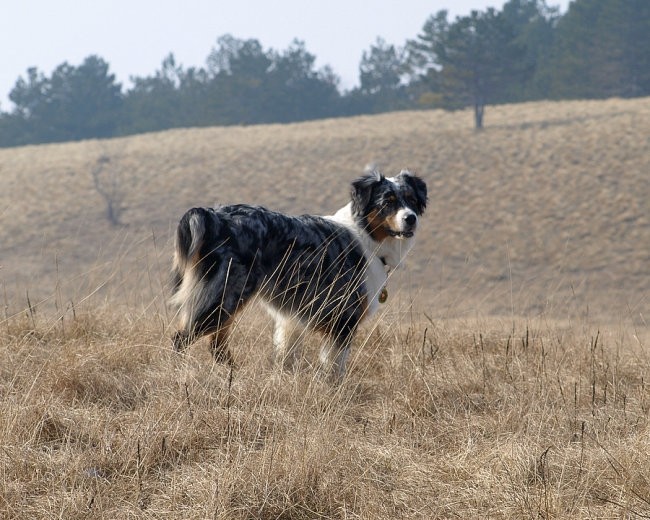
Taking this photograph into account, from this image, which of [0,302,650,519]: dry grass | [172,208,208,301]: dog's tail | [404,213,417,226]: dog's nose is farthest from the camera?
[404,213,417,226]: dog's nose

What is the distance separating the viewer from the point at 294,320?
561cm

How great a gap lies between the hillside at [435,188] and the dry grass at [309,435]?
14.0m

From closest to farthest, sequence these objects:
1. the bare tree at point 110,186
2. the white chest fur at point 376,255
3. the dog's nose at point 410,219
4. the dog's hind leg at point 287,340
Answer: the dog's hind leg at point 287,340, the dog's nose at point 410,219, the white chest fur at point 376,255, the bare tree at point 110,186

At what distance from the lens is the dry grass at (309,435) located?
10.4 ft

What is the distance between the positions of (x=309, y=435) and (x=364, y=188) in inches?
107

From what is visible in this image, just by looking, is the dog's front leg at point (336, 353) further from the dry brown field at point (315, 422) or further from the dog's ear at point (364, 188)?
the dog's ear at point (364, 188)

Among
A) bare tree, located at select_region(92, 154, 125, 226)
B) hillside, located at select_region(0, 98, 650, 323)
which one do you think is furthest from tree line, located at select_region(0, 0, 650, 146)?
bare tree, located at select_region(92, 154, 125, 226)

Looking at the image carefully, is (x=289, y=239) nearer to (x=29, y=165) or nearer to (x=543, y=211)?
(x=543, y=211)

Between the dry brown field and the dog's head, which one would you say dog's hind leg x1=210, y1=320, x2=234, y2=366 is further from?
the dog's head

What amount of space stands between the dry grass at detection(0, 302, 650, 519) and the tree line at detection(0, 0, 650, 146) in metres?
38.3

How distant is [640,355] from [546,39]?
5335cm

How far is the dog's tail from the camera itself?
16.7ft

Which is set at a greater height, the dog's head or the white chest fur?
the dog's head

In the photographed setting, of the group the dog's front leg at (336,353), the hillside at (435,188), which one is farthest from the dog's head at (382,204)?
the hillside at (435,188)
